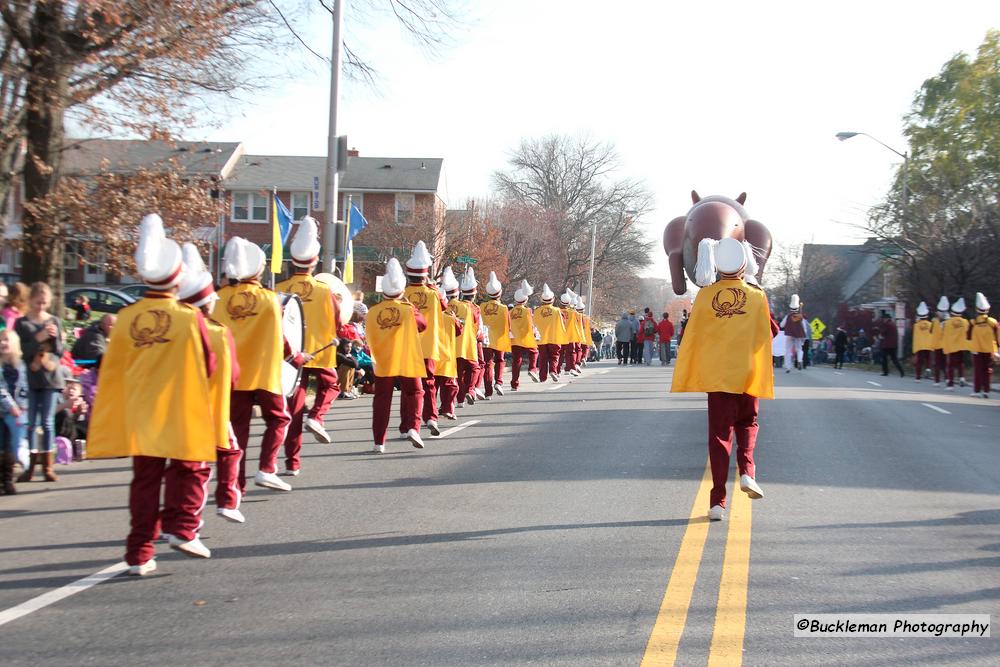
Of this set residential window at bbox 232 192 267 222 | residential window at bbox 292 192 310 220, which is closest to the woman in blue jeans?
residential window at bbox 232 192 267 222

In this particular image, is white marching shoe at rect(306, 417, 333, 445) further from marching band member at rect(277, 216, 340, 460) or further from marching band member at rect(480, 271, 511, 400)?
marching band member at rect(480, 271, 511, 400)

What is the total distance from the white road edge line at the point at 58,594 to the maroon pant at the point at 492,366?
12.4 metres

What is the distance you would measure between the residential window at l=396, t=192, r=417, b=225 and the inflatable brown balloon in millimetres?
18946

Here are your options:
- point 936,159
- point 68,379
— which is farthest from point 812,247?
point 68,379

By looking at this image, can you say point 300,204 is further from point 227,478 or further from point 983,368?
point 227,478

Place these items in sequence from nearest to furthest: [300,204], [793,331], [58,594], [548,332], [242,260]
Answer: [58,594] < [242,260] < [548,332] < [793,331] < [300,204]

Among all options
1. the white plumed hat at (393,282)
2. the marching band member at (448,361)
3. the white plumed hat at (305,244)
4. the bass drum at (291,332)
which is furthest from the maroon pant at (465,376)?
the bass drum at (291,332)

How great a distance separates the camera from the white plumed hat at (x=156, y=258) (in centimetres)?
583

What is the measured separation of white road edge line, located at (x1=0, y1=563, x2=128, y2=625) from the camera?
17.2 feet

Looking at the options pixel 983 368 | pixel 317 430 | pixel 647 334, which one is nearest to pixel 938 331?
pixel 983 368

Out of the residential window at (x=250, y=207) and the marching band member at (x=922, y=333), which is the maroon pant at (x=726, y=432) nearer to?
the marching band member at (x=922, y=333)

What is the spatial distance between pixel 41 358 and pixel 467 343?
716 cm

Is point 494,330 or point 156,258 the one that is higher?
point 156,258

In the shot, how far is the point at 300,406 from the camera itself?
28.4ft
